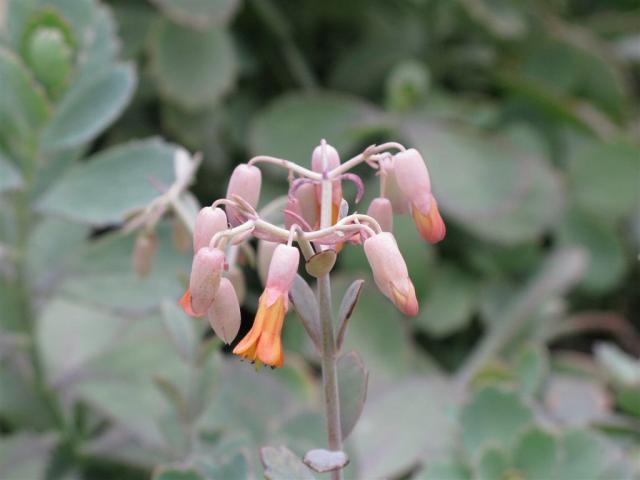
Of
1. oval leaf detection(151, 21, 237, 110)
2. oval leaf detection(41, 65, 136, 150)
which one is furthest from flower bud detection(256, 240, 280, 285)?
oval leaf detection(151, 21, 237, 110)

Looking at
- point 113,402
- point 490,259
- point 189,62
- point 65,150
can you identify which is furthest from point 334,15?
point 113,402

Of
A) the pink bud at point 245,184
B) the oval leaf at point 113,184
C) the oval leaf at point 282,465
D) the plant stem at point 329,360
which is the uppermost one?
the pink bud at point 245,184

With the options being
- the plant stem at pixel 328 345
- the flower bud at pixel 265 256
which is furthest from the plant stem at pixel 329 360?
the flower bud at pixel 265 256

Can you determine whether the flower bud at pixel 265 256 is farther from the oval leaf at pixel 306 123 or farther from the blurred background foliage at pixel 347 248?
the oval leaf at pixel 306 123

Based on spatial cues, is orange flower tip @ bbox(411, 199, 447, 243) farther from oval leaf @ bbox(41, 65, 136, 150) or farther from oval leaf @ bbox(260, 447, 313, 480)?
oval leaf @ bbox(41, 65, 136, 150)

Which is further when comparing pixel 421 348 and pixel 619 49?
pixel 619 49

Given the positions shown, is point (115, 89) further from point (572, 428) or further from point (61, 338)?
point (572, 428)

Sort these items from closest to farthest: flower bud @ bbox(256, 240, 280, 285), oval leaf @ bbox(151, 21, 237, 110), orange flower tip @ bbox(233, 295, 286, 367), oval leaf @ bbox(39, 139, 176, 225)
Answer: orange flower tip @ bbox(233, 295, 286, 367) < flower bud @ bbox(256, 240, 280, 285) < oval leaf @ bbox(39, 139, 176, 225) < oval leaf @ bbox(151, 21, 237, 110)
